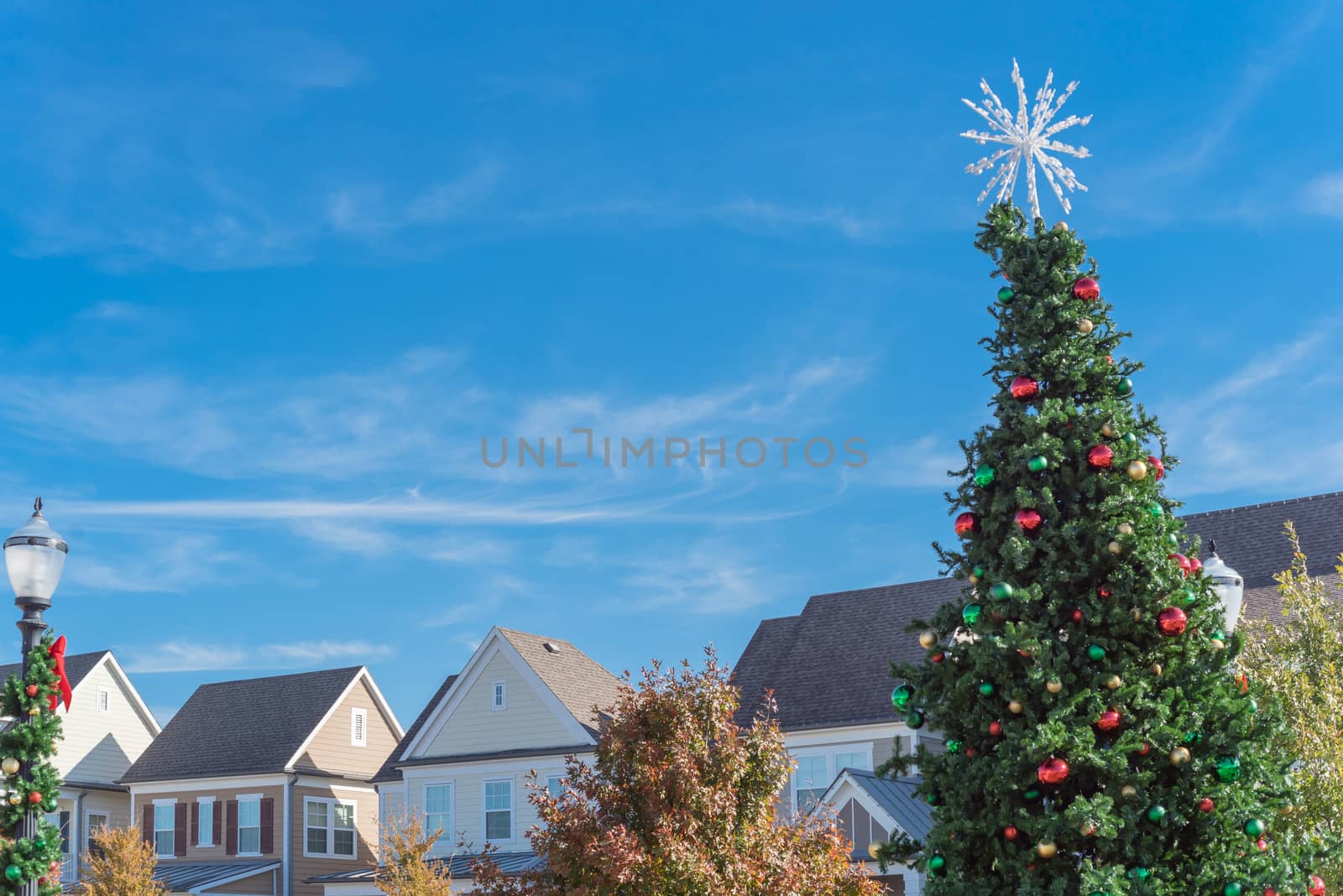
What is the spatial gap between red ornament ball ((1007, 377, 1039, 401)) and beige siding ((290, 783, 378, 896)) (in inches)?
1340

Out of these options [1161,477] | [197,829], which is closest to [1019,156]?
[1161,477]

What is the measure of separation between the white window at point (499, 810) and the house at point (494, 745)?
0.07 feet

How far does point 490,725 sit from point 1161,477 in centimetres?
2696

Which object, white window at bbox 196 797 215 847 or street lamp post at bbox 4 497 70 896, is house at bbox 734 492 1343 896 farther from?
street lamp post at bbox 4 497 70 896

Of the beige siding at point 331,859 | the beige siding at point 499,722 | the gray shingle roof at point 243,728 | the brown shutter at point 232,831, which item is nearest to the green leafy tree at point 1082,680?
the beige siding at point 499,722

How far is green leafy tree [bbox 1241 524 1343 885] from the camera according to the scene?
11984mm

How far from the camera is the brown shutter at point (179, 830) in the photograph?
131 ft

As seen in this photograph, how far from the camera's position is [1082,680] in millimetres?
8508

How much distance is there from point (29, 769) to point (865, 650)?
2339 centimetres

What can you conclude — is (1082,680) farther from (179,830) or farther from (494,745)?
(179,830)

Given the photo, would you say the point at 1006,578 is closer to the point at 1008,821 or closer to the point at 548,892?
the point at 1008,821

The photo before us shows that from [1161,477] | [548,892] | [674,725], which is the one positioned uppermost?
[1161,477]

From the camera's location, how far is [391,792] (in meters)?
36.2

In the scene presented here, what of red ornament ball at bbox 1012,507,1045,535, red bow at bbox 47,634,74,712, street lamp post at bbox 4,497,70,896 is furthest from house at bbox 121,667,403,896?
red ornament ball at bbox 1012,507,1045,535
